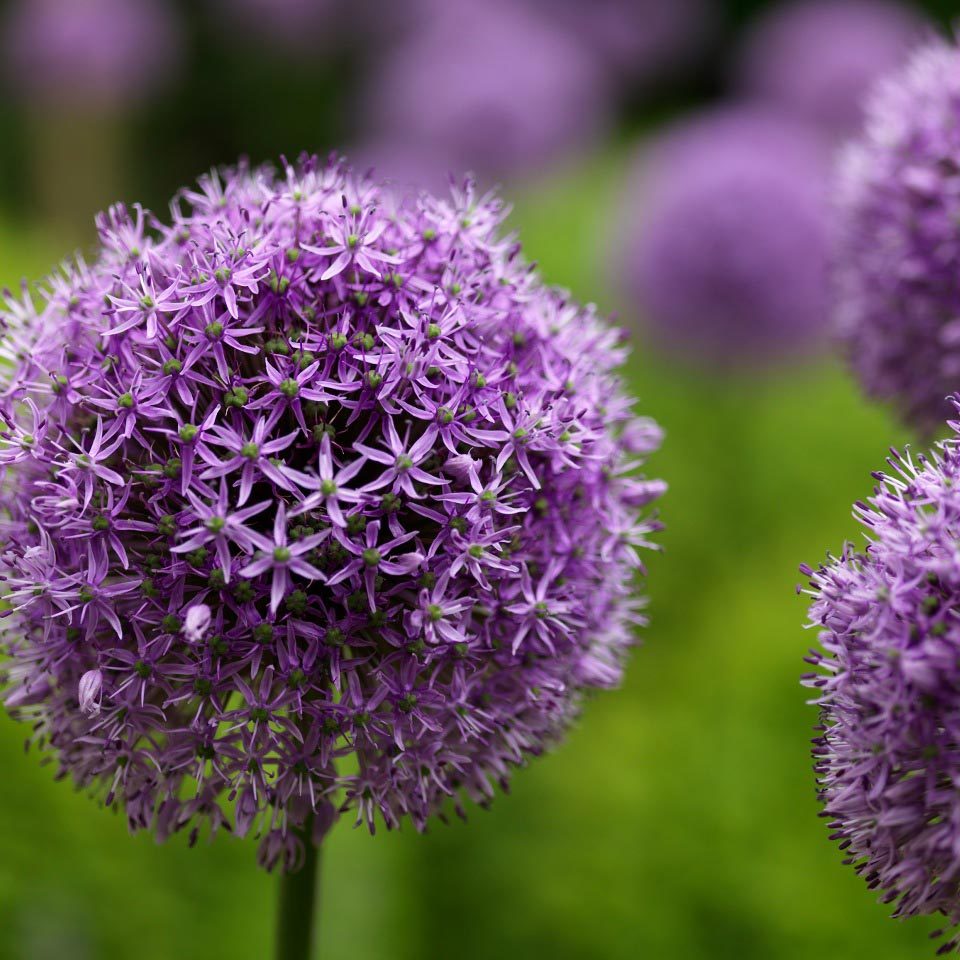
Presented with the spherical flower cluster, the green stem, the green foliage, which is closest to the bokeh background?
the green foliage

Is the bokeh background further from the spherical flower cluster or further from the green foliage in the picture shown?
the spherical flower cluster

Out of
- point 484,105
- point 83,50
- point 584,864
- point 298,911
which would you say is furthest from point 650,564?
point 83,50

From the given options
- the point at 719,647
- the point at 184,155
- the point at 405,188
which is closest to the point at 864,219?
the point at 405,188

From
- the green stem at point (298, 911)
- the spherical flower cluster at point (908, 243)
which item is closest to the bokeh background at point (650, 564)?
the spherical flower cluster at point (908, 243)

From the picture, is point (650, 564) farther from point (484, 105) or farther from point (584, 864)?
point (484, 105)

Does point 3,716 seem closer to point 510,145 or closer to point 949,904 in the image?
point 949,904

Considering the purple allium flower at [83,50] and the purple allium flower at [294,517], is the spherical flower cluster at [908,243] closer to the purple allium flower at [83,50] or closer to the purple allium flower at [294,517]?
the purple allium flower at [294,517]
